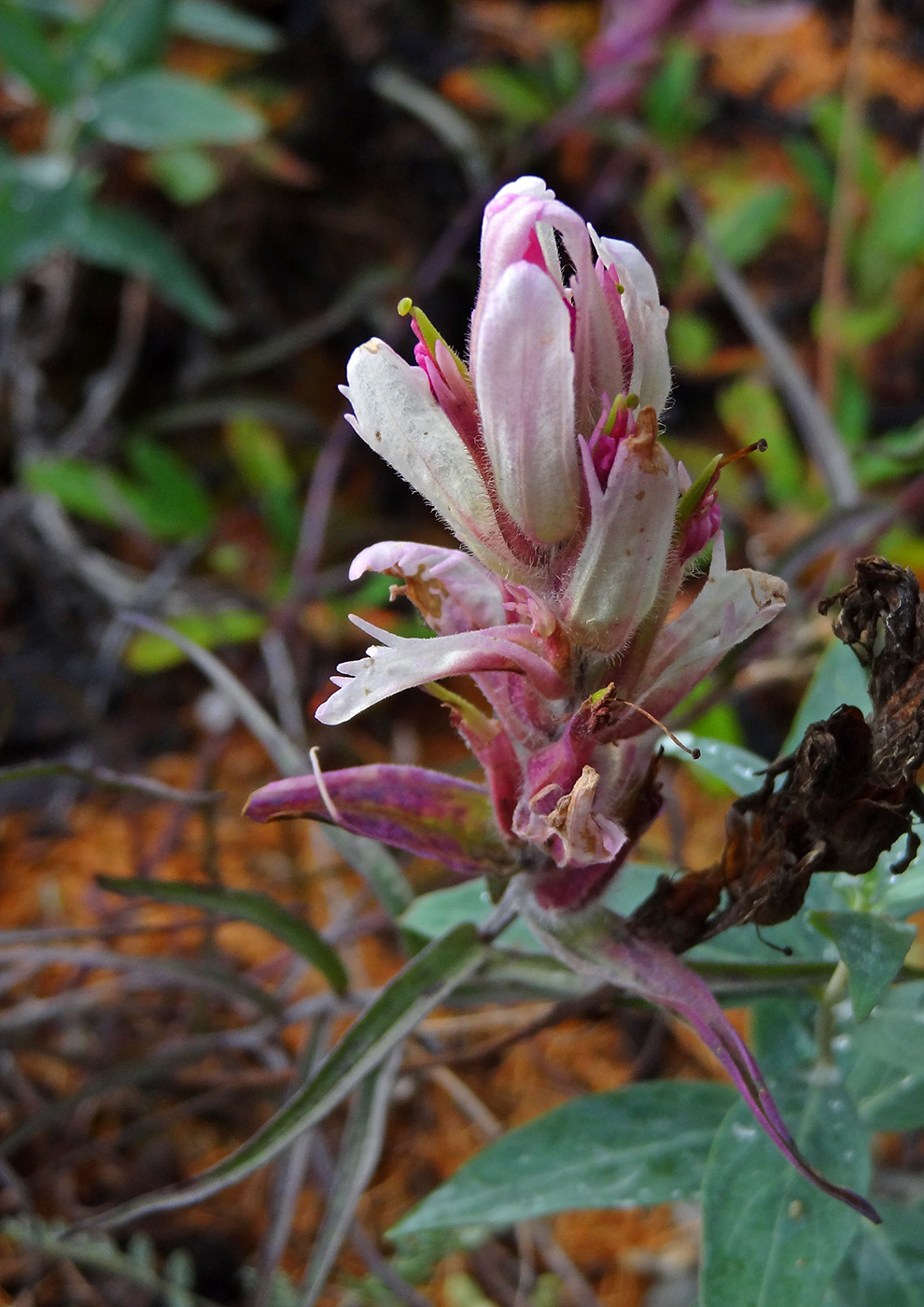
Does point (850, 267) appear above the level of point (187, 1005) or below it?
above

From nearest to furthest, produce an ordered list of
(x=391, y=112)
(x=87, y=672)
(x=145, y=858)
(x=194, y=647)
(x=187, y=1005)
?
(x=194, y=647) < (x=187, y=1005) < (x=145, y=858) < (x=87, y=672) < (x=391, y=112)

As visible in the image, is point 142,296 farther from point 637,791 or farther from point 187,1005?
point 637,791

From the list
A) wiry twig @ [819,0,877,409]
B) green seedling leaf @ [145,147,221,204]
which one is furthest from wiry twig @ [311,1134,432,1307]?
green seedling leaf @ [145,147,221,204]

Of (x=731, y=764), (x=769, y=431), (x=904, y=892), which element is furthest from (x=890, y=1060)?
(x=769, y=431)

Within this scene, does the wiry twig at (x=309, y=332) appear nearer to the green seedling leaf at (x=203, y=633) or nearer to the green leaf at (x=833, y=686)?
the green seedling leaf at (x=203, y=633)

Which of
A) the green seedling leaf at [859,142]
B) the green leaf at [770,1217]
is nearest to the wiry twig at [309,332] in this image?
the green seedling leaf at [859,142]

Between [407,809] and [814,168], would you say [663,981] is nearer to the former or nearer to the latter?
[407,809]

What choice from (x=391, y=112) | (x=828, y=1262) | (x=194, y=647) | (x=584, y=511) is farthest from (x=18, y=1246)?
(x=391, y=112)
